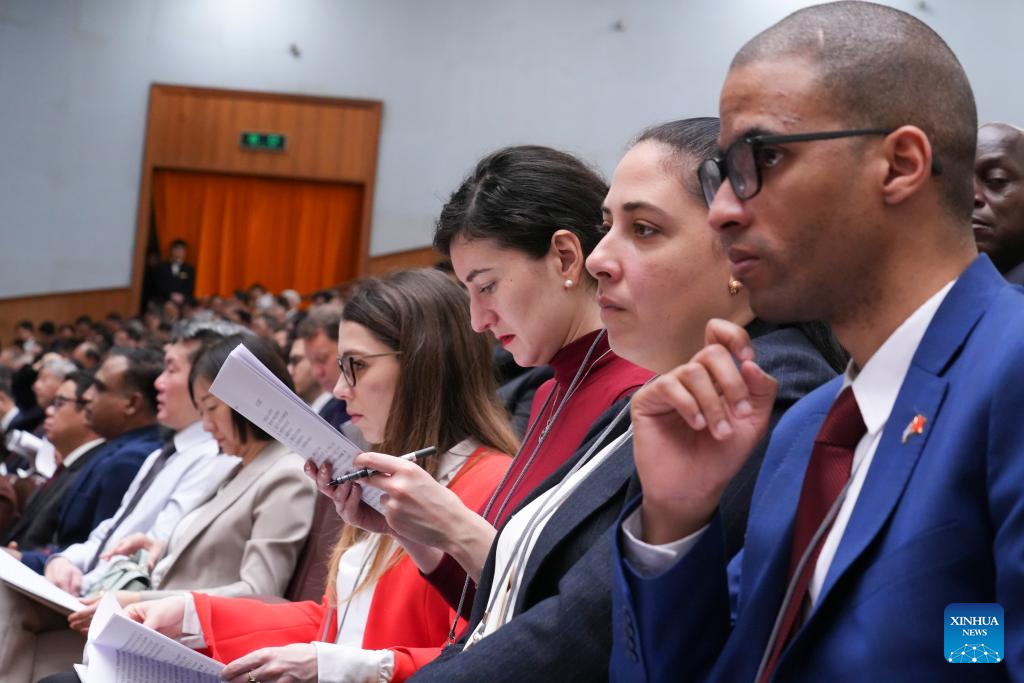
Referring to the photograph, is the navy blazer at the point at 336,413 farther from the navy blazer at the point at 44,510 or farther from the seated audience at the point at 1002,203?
the seated audience at the point at 1002,203

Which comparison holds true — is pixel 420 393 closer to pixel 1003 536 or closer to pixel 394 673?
pixel 394 673

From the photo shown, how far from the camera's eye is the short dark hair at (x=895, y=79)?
102cm

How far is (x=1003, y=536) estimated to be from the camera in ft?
2.82

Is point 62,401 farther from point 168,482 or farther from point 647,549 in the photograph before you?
point 647,549

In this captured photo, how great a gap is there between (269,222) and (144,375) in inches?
338

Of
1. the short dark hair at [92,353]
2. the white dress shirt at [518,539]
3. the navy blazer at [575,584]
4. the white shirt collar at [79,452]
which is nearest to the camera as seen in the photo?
the navy blazer at [575,584]

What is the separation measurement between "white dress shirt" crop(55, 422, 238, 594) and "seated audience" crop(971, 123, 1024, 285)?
2327 millimetres

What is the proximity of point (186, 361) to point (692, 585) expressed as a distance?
3.38m

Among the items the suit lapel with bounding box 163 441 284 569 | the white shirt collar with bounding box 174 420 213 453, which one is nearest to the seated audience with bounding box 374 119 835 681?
the suit lapel with bounding box 163 441 284 569

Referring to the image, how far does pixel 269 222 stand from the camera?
13016mm

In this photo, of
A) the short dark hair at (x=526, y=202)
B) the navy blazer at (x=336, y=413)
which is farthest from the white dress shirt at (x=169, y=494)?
the short dark hair at (x=526, y=202)

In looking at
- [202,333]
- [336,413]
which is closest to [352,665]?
[336,413]

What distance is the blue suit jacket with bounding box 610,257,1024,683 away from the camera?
0.88 m

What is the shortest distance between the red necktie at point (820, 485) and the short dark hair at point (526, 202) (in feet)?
3.10
